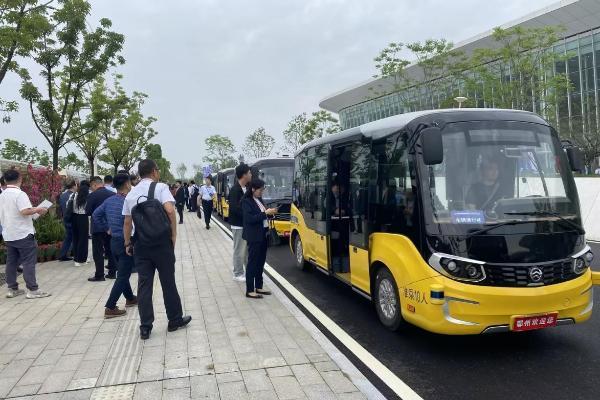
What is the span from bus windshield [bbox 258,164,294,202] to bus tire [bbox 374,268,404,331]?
859 centimetres

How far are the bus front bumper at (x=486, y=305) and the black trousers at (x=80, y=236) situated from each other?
7.72 meters

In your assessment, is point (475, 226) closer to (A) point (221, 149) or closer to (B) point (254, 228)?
(B) point (254, 228)

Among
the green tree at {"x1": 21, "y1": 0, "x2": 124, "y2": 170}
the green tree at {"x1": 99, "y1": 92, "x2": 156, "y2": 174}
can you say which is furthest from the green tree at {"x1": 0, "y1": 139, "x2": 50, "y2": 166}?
the green tree at {"x1": 21, "y1": 0, "x2": 124, "y2": 170}

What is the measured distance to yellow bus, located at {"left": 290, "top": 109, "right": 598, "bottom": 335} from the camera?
4344mm

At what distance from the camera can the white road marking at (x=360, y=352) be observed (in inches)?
154

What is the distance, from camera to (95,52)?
1452 centimetres

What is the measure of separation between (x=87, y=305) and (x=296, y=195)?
4.37m

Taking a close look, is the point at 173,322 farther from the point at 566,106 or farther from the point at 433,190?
the point at 566,106

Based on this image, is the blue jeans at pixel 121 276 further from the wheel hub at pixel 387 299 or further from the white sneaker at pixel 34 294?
the wheel hub at pixel 387 299

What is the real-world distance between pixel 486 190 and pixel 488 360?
5.32 feet

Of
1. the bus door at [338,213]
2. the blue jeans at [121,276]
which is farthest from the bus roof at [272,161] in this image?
the blue jeans at [121,276]

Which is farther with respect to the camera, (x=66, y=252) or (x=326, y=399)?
(x=66, y=252)

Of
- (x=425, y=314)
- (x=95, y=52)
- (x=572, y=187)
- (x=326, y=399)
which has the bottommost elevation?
(x=326, y=399)

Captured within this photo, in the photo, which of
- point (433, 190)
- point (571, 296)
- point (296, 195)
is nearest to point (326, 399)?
point (433, 190)
